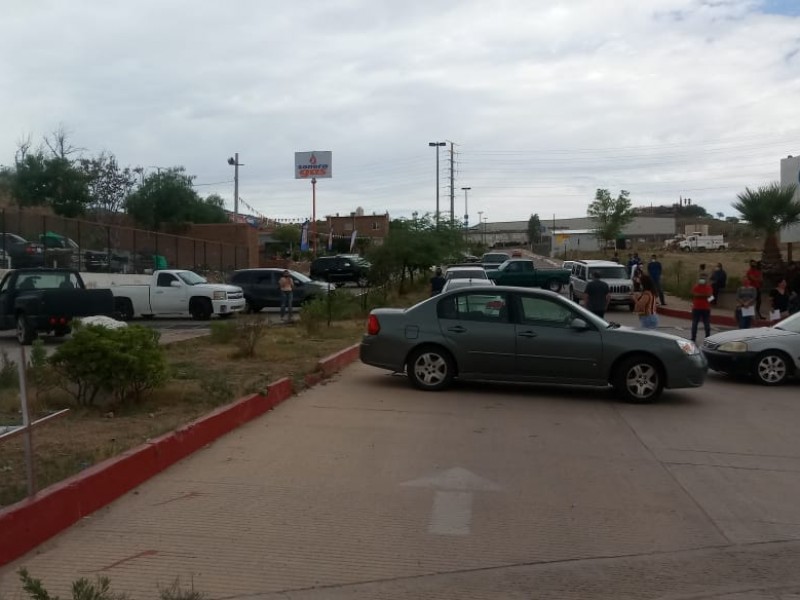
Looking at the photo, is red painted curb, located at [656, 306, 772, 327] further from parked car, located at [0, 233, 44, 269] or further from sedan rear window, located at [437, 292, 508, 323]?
parked car, located at [0, 233, 44, 269]

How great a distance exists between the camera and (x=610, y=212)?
6506 cm

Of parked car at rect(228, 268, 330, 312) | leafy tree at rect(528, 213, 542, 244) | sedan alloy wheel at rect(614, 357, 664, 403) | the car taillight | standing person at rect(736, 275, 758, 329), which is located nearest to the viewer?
sedan alloy wheel at rect(614, 357, 664, 403)

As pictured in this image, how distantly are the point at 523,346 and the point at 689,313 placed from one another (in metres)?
17.2

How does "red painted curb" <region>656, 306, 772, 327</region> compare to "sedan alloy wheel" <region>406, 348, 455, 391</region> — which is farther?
"red painted curb" <region>656, 306, 772, 327</region>

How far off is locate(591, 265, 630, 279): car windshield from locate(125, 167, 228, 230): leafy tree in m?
34.3

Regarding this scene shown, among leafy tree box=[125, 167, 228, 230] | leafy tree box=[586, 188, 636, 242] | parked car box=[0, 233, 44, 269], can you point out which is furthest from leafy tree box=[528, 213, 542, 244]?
parked car box=[0, 233, 44, 269]

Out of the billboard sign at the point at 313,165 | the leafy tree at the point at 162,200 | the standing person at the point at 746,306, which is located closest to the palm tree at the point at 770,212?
the standing person at the point at 746,306

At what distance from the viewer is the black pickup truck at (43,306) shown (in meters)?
17.3

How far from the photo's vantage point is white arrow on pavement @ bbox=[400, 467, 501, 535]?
603cm

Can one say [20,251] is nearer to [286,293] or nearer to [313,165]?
[286,293]

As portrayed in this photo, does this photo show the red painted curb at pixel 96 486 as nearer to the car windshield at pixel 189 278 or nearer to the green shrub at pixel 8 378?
the green shrub at pixel 8 378

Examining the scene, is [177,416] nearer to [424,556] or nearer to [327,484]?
[327,484]

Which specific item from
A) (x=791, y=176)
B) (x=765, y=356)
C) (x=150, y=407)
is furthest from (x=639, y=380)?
(x=791, y=176)

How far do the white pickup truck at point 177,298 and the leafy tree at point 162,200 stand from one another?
31.4 meters
